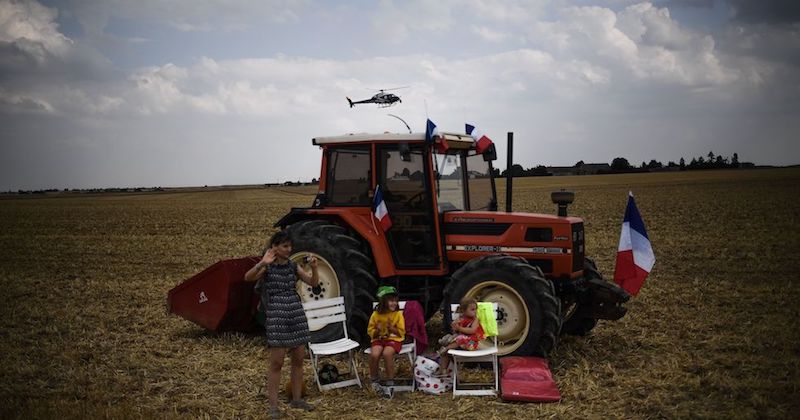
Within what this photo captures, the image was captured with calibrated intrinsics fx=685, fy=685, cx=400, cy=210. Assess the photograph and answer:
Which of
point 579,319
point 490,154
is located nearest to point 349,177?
point 490,154

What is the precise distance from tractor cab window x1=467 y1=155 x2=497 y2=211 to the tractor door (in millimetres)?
877

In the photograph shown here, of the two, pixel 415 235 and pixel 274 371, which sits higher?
pixel 415 235

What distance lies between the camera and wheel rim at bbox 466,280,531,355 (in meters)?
7.14

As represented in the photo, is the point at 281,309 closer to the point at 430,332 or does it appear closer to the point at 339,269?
the point at 339,269

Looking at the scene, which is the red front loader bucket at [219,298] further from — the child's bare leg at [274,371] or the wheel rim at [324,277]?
the child's bare leg at [274,371]

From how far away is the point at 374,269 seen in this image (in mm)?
8008

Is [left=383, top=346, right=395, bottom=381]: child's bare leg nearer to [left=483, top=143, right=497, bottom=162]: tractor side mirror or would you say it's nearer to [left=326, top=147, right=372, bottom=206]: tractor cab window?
[left=326, top=147, right=372, bottom=206]: tractor cab window

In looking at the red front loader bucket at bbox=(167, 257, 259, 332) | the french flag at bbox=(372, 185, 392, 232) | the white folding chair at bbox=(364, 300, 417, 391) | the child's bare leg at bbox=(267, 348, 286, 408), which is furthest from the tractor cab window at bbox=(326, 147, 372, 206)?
the child's bare leg at bbox=(267, 348, 286, 408)

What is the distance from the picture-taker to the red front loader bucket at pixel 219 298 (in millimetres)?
8518

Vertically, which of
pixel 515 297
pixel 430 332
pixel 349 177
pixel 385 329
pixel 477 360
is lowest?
pixel 430 332

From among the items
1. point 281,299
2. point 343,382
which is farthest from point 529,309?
point 281,299

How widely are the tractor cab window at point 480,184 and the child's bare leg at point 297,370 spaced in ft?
10.7

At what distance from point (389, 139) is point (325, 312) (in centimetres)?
213

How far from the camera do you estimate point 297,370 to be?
6.17 metres
